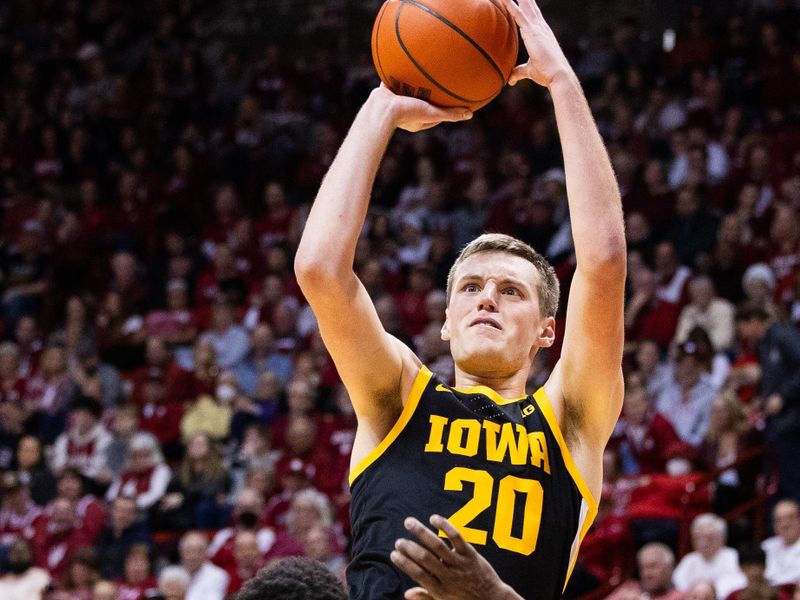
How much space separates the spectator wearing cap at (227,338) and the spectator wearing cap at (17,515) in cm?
198

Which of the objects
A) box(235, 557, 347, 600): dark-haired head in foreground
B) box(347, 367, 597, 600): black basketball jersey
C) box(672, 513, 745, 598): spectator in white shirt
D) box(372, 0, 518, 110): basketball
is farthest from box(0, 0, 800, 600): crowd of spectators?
box(235, 557, 347, 600): dark-haired head in foreground

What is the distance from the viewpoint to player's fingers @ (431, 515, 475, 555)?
2.19m

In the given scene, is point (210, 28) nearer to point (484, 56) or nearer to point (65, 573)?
point (65, 573)

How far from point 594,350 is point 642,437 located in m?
5.75

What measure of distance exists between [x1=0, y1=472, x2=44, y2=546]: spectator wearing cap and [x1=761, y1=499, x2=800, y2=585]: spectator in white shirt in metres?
5.64

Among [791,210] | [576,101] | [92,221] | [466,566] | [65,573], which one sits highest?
[576,101]

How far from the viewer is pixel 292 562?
86.1 inches

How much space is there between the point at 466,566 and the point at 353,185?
896mm

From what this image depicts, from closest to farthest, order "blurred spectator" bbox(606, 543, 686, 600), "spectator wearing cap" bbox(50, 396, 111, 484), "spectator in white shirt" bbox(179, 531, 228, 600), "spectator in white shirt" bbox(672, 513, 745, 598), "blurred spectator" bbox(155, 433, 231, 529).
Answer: "blurred spectator" bbox(606, 543, 686, 600)
"spectator in white shirt" bbox(672, 513, 745, 598)
"spectator in white shirt" bbox(179, 531, 228, 600)
"blurred spectator" bbox(155, 433, 231, 529)
"spectator wearing cap" bbox(50, 396, 111, 484)

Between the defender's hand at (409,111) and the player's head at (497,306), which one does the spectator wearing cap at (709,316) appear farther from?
the defender's hand at (409,111)

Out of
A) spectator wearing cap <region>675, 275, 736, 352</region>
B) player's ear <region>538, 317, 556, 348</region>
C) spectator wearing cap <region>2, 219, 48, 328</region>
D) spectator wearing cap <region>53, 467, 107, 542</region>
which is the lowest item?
spectator wearing cap <region>53, 467, 107, 542</region>

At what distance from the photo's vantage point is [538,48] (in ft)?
9.58

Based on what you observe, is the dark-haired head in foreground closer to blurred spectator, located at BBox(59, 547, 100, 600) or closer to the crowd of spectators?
the crowd of spectators

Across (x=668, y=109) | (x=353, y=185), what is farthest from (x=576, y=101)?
(x=668, y=109)
